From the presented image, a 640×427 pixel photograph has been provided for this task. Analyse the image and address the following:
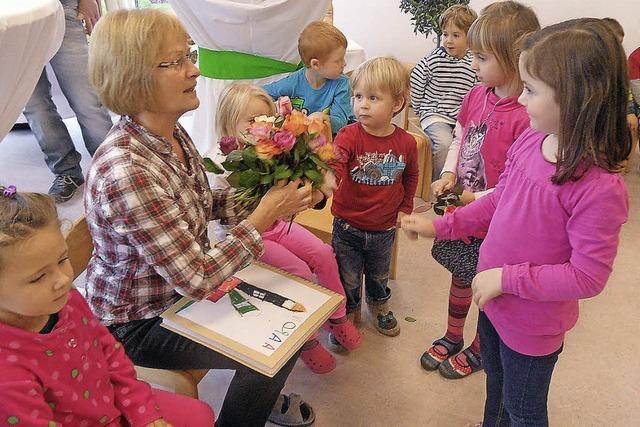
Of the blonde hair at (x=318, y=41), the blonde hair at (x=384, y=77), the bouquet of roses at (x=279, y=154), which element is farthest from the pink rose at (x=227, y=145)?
the blonde hair at (x=318, y=41)

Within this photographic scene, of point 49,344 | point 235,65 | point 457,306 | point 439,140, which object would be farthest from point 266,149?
point 439,140

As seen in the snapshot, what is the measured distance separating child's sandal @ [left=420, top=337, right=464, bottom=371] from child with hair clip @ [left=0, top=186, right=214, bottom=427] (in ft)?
3.46

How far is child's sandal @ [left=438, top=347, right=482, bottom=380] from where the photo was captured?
1893 millimetres

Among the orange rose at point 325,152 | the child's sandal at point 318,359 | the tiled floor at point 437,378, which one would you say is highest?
the orange rose at point 325,152

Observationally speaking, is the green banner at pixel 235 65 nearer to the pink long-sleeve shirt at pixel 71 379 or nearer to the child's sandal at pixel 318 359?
the child's sandal at pixel 318 359

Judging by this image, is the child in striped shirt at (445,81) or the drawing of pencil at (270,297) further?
→ the child in striped shirt at (445,81)

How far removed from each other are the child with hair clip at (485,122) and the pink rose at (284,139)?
0.54 meters

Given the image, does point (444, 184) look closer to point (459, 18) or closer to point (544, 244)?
point (544, 244)

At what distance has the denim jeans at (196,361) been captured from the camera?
51.0 inches

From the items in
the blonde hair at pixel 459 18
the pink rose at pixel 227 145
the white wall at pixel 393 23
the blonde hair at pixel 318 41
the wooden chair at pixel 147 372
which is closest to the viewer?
the wooden chair at pixel 147 372

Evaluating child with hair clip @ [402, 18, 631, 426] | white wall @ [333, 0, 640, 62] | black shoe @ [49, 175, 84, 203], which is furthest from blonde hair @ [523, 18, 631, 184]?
white wall @ [333, 0, 640, 62]

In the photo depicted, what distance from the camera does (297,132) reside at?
1381mm

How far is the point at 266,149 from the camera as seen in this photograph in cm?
133

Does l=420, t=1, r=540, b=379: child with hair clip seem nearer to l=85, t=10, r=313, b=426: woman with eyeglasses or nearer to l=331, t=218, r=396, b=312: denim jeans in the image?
l=331, t=218, r=396, b=312: denim jeans
